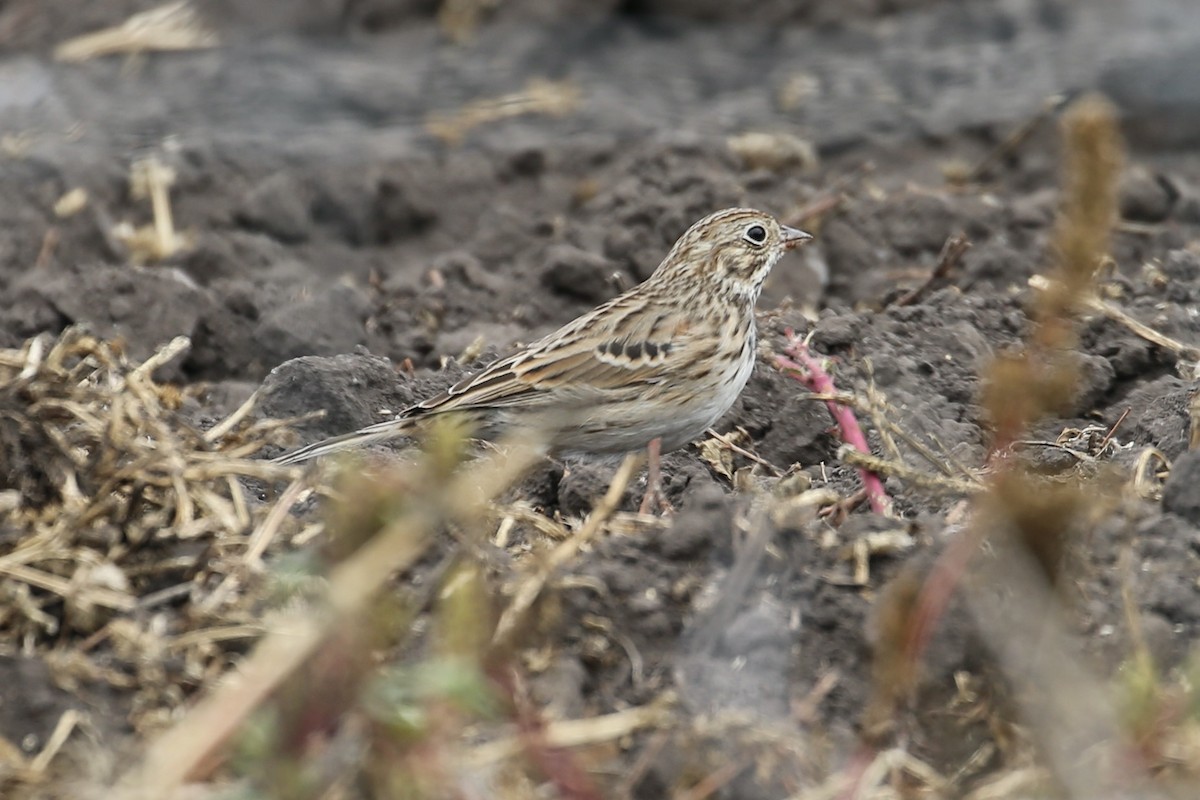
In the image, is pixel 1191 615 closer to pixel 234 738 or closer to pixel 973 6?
pixel 234 738

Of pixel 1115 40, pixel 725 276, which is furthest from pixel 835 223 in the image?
pixel 1115 40

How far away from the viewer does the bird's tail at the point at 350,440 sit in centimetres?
654

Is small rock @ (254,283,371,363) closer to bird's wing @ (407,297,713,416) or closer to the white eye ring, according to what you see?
bird's wing @ (407,297,713,416)

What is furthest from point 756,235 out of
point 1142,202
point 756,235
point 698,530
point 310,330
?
point 1142,202

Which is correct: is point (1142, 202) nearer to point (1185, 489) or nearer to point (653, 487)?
point (653, 487)

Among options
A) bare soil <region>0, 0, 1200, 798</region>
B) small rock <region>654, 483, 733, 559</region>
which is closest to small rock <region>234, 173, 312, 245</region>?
bare soil <region>0, 0, 1200, 798</region>

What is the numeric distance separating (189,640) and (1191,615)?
243cm

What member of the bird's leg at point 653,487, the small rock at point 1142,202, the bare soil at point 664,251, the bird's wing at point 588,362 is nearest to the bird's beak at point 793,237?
the bare soil at point 664,251

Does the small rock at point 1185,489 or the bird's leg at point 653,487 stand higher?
the small rock at point 1185,489

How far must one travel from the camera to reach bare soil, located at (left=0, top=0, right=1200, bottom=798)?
475cm

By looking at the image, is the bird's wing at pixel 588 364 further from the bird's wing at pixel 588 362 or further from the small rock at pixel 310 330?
the small rock at pixel 310 330

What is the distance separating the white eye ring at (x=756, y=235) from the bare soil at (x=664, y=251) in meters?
0.39

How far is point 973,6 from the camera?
49.0 ft

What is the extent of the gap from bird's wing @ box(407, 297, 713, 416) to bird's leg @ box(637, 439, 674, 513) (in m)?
0.65
